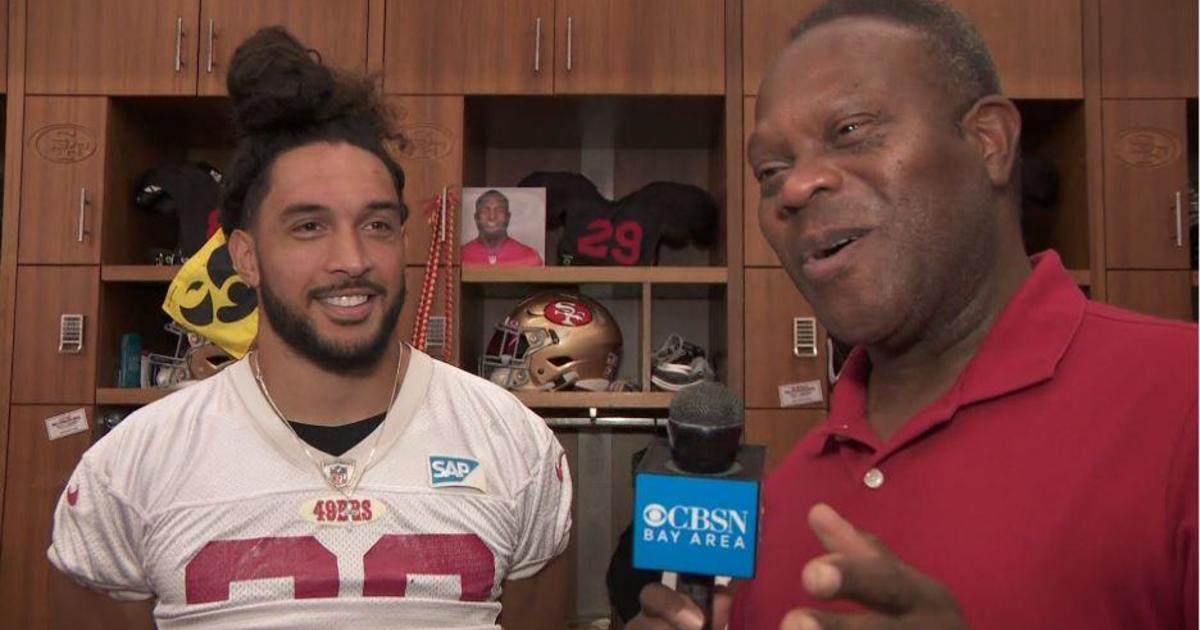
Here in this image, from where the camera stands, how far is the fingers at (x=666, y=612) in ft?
2.02

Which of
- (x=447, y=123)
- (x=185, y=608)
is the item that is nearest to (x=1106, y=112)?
(x=447, y=123)

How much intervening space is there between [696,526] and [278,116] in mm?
1118

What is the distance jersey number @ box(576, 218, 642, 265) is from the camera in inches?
105

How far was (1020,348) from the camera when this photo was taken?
731mm

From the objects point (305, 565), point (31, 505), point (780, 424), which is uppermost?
point (780, 424)

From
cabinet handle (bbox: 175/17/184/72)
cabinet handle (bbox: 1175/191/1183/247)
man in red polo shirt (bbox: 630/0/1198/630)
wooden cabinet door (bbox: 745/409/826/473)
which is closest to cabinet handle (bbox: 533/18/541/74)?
cabinet handle (bbox: 175/17/184/72)

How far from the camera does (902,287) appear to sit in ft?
2.41

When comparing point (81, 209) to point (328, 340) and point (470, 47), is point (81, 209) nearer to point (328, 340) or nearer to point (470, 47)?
point (470, 47)

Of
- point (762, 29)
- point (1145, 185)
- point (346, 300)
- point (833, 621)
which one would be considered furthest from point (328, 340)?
point (1145, 185)

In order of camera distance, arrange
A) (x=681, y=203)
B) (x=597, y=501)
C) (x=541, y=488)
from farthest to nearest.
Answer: (x=597, y=501), (x=681, y=203), (x=541, y=488)

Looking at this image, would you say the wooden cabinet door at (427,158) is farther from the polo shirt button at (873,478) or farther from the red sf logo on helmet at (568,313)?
the polo shirt button at (873,478)

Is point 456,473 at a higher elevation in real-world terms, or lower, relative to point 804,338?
lower

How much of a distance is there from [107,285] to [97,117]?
45 centimetres

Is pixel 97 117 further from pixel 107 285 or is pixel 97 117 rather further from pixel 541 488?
pixel 541 488
